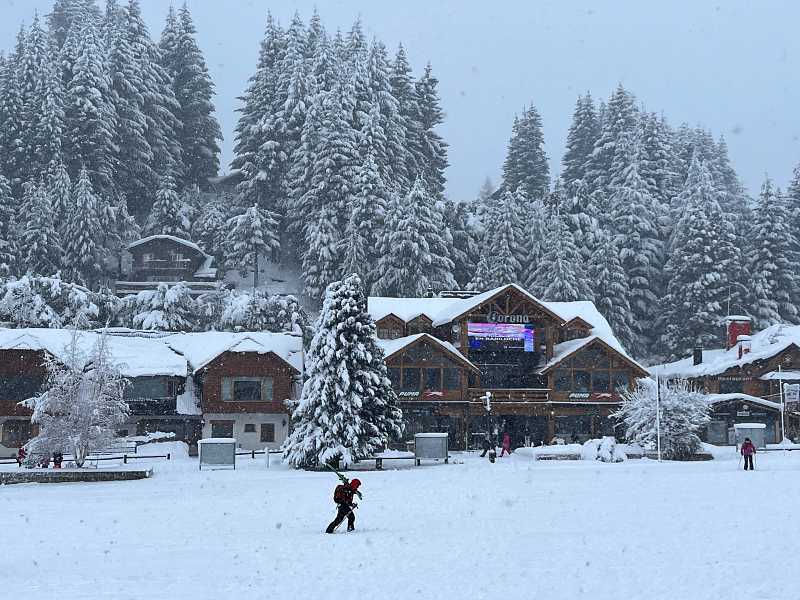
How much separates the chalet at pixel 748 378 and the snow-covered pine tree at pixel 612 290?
745 centimetres

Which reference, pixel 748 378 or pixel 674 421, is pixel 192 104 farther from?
pixel 674 421

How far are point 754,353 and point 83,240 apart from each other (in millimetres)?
48172

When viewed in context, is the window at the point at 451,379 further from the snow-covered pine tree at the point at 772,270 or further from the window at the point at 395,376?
the snow-covered pine tree at the point at 772,270

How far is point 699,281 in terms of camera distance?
7312 cm

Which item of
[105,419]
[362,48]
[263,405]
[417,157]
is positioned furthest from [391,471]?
[362,48]

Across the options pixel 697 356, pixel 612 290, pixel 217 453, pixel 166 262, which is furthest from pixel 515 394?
pixel 166 262

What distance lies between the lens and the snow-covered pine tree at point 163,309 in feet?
220

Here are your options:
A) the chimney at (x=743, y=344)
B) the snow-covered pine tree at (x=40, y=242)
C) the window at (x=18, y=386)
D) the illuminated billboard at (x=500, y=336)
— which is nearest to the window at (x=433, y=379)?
the illuminated billboard at (x=500, y=336)

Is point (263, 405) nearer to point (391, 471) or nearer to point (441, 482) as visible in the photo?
point (391, 471)

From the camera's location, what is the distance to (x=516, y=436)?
57.6 metres

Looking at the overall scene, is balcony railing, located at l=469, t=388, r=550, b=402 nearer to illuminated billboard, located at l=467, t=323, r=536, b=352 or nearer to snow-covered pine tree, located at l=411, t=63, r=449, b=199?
illuminated billboard, located at l=467, t=323, r=536, b=352

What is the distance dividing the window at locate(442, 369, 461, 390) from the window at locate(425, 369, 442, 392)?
11.6 inches

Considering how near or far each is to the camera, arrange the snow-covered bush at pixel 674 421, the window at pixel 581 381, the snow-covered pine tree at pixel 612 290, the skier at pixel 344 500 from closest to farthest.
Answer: the skier at pixel 344 500
the snow-covered bush at pixel 674 421
the window at pixel 581 381
the snow-covered pine tree at pixel 612 290

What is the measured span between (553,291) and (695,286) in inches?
445
